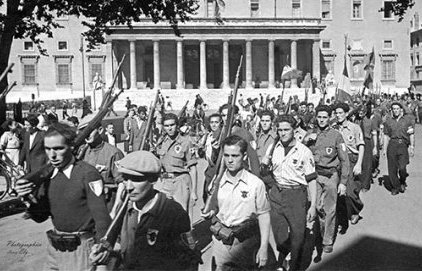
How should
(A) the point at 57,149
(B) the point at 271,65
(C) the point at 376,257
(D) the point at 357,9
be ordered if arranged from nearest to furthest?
(A) the point at 57,149
(C) the point at 376,257
(B) the point at 271,65
(D) the point at 357,9

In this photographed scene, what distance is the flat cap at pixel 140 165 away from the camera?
3674 mm

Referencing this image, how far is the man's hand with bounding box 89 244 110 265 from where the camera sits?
136 inches

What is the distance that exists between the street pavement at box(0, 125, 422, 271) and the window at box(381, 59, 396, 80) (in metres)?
59.5

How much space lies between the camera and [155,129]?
15508 mm

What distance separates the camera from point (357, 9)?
68.8 metres

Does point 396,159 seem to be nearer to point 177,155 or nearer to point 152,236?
point 177,155

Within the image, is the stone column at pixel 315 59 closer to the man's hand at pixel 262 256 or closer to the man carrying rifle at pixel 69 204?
the man's hand at pixel 262 256

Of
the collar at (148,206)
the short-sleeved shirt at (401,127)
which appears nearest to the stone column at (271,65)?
the short-sleeved shirt at (401,127)

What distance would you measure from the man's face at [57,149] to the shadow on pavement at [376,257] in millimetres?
3950

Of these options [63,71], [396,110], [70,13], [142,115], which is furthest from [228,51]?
[396,110]

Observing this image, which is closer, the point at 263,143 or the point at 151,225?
the point at 151,225

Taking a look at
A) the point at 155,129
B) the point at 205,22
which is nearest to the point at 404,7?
the point at 155,129

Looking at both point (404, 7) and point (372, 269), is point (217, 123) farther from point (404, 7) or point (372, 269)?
point (404, 7)

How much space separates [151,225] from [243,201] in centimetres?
110
